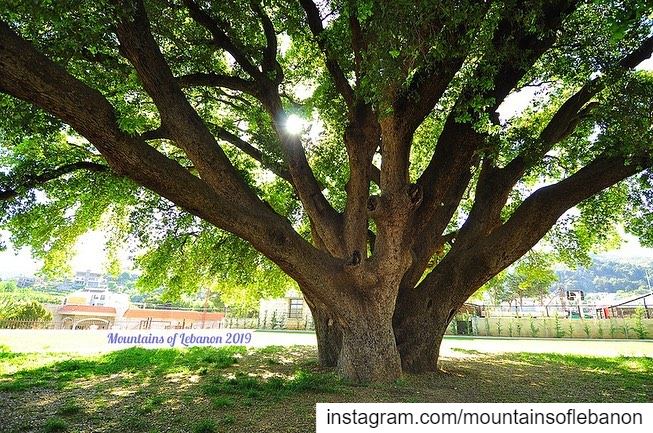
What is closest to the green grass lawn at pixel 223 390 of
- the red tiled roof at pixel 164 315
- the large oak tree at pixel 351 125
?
the large oak tree at pixel 351 125

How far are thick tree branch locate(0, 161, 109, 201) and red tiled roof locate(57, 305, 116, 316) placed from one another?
4598 cm

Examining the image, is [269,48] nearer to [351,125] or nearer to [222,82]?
[222,82]

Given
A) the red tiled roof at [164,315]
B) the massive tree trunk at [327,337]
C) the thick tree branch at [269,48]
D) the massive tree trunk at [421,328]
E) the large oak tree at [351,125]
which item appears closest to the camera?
the large oak tree at [351,125]

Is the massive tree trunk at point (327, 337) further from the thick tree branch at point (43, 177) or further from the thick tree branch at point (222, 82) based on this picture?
the thick tree branch at point (43, 177)

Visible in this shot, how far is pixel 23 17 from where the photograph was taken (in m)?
4.96

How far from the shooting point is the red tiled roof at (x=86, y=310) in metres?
46.2

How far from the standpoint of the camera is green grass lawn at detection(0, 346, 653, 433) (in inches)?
165

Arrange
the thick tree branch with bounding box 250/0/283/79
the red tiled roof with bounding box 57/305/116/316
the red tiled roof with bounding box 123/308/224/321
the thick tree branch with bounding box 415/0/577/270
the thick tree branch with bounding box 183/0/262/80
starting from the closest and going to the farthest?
the thick tree branch with bounding box 415/0/577/270 < the thick tree branch with bounding box 183/0/262/80 < the thick tree branch with bounding box 250/0/283/79 < the red tiled roof with bounding box 123/308/224/321 < the red tiled roof with bounding box 57/305/116/316

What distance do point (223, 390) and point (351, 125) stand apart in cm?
466

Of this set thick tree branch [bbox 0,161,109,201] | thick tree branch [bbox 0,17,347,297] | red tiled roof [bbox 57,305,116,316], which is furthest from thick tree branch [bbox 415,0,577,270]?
red tiled roof [bbox 57,305,116,316]

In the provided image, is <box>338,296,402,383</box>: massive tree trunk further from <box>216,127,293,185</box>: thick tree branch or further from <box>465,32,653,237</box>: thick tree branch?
<box>216,127,293,185</box>: thick tree branch

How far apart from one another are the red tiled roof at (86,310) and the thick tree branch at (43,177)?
45983mm

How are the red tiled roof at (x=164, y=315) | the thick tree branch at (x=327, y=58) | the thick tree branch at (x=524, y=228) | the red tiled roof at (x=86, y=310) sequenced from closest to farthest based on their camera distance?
the thick tree branch at (x=524, y=228)
the thick tree branch at (x=327, y=58)
the red tiled roof at (x=164, y=315)
the red tiled roof at (x=86, y=310)

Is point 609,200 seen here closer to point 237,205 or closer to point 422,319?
point 422,319
